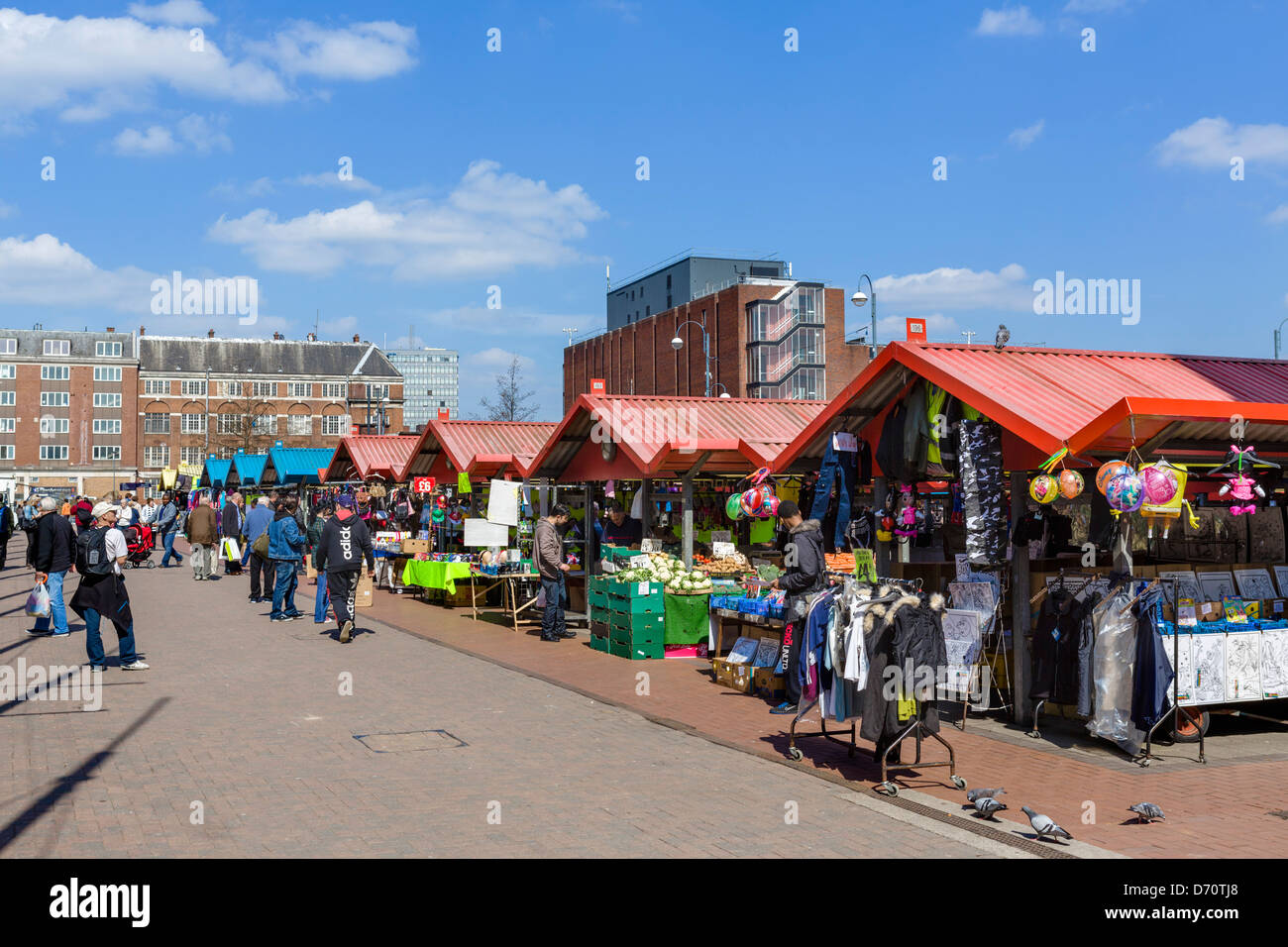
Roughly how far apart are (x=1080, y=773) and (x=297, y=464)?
103ft

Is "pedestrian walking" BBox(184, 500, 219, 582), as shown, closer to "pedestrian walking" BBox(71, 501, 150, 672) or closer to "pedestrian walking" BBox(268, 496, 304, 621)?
"pedestrian walking" BBox(268, 496, 304, 621)

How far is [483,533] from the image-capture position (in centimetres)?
2028

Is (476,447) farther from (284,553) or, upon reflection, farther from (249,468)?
(249,468)

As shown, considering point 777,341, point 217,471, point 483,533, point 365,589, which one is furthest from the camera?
point 777,341

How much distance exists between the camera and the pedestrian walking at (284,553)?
18016mm

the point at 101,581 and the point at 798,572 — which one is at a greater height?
the point at 798,572

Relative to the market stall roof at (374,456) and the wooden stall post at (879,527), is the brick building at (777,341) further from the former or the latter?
the wooden stall post at (879,527)

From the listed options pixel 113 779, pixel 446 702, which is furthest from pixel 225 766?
pixel 446 702

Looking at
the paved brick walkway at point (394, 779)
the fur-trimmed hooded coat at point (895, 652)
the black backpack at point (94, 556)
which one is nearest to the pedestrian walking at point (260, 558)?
the paved brick walkway at point (394, 779)

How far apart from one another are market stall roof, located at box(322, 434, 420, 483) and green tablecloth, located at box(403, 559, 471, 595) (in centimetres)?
686

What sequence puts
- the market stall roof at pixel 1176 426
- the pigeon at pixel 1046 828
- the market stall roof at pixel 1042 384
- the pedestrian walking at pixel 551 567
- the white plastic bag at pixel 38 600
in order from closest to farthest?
the pigeon at pixel 1046 828 → the market stall roof at pixel 1176 426 → the market stall roof at pixel 1042 384 → the white plastic bag at pixel 38 600 → the pedestrian walking at pixel 551 567

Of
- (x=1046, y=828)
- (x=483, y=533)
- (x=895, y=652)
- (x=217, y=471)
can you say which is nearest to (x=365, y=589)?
(x=483, y=533)

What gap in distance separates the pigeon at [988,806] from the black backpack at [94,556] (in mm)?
9320

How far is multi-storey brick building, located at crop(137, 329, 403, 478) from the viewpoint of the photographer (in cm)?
10650
